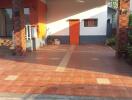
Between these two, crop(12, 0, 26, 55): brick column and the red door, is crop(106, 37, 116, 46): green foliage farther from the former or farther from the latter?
crop(12, 0, 26, 55): brick column

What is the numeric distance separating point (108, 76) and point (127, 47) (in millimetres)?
4655

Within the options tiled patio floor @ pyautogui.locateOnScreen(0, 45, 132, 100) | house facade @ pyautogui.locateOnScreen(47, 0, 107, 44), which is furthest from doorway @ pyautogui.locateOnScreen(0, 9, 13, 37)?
tiled patio floor @ pyautogui.locateOnScreen(0, 45, 132, 100)

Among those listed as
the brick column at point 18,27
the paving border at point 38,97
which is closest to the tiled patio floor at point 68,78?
the paving border at point 38,97

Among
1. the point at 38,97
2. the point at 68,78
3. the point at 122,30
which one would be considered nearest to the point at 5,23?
the point at 122,30

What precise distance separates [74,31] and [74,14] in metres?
1.40

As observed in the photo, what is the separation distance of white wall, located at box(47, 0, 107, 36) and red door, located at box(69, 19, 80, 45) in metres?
0.26

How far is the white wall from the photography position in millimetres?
25766

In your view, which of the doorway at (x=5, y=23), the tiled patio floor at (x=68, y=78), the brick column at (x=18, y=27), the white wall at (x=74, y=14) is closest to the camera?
the tiled patio floor at (x=68, y=78)

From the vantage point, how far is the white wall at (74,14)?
2577 centimetres

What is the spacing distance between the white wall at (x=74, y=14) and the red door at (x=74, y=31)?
10.2 inches

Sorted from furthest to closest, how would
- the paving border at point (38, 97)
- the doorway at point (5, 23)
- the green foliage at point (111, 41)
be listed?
the green foliage at point (111, 41) → the doorway at point (5, 23) → the paving border at point (38, 97)

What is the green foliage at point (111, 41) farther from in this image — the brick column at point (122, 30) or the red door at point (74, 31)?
the brick column at point (122, 30)

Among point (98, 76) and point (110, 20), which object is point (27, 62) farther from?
point (110, 20)

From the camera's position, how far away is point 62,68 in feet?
38.0
